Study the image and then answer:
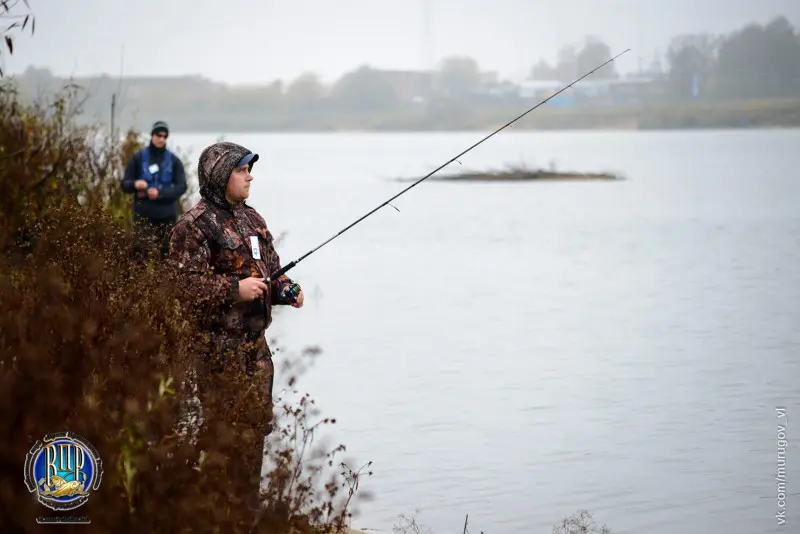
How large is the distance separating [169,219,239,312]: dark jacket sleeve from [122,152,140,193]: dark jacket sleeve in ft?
21.8

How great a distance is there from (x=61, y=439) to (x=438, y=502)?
13.7 ft

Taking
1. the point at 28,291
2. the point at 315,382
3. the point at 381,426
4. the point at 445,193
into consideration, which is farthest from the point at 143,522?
the point at 445,193

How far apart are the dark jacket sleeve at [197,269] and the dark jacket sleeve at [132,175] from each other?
665 cm

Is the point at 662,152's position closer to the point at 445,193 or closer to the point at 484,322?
the point at 445,193

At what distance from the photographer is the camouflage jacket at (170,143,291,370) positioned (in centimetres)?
572

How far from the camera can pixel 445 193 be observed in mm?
55281

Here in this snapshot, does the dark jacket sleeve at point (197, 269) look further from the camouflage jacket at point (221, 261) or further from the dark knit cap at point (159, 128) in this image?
the dark knit cap at point (159, 128)

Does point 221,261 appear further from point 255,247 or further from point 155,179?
point 155,179
